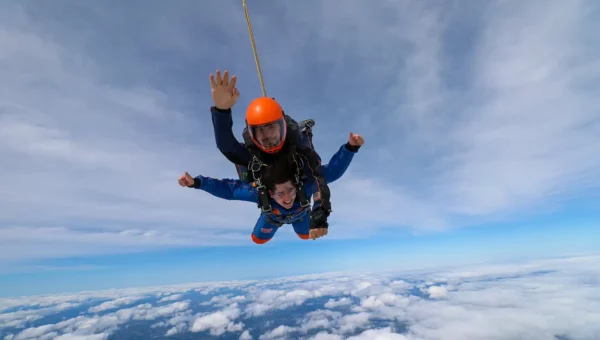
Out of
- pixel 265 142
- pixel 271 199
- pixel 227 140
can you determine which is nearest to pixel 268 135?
pixel 265 142

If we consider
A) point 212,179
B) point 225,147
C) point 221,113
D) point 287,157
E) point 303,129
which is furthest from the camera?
point 212,179

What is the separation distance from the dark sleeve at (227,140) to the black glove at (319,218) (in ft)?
4.60

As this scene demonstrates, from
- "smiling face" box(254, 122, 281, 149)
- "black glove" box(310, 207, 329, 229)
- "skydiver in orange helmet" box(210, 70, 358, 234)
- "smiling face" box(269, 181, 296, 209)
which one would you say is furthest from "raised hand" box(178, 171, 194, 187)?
"black glove" box(310, 207, 329, 229)

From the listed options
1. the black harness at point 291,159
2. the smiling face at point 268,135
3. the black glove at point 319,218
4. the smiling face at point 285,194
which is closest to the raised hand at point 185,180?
the black harness at point 291,159

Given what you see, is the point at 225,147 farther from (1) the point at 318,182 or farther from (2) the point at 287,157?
(1) the point at 318,182

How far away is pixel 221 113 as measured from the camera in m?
3.79

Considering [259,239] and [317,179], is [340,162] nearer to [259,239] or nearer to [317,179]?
[317,179]

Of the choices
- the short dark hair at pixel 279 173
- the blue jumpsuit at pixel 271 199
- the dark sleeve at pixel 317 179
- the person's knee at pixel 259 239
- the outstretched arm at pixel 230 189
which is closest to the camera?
the dark sleeve at pixel 317 179

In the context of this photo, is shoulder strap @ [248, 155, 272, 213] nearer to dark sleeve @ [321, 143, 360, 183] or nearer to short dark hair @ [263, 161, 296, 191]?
short dark hair @ [263, 161, 296, 191]

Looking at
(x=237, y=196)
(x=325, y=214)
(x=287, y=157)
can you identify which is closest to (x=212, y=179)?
(x=237, y=196)

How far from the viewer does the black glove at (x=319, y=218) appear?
3.86 metres

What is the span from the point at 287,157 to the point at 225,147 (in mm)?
968

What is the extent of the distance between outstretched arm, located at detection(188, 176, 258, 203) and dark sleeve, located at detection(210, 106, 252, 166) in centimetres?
91

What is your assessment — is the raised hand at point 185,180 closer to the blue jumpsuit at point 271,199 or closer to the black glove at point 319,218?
the blue jumpsuit at point 271,199
